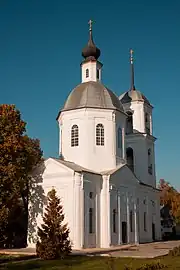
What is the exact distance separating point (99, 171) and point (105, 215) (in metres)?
4.11

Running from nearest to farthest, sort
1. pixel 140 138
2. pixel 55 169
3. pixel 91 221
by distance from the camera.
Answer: pixel 91 221
pixel 55 169
pixel 140 138

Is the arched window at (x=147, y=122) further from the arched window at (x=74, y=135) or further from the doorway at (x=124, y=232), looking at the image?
the doorway at (x=124, y=232)

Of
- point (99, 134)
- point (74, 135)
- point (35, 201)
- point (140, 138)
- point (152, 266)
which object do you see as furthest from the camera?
point (140, 138)

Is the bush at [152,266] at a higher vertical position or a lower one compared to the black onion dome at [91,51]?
lower

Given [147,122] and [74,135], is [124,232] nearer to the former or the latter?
[74,135]

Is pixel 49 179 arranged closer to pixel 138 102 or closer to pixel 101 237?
pixel 101 237

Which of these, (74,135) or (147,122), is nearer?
(74,135)

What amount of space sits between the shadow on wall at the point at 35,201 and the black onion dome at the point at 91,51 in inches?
510

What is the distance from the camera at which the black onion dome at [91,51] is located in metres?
37.0

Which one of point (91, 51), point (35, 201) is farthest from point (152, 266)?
point (91, 51)

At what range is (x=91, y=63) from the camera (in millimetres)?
36688

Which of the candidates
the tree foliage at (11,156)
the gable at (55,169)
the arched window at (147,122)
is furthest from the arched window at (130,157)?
the tree foliage at (11,156)

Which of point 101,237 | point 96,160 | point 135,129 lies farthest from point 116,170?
point 135,129

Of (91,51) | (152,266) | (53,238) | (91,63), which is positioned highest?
(91,51)
